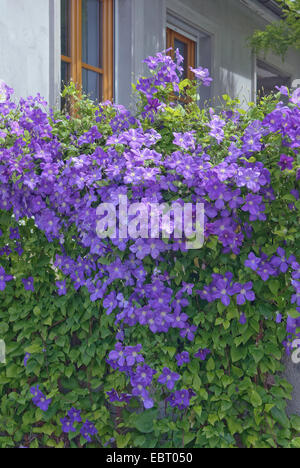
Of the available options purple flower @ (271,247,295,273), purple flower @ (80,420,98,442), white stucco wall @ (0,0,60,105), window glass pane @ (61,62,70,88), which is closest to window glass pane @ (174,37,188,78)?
window glass pane @ (61,62,70,88)

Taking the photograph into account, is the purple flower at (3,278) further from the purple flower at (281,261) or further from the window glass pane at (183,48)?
the window glass pane at (183,48)

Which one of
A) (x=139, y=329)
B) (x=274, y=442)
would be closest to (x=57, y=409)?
(x=139, y=329)

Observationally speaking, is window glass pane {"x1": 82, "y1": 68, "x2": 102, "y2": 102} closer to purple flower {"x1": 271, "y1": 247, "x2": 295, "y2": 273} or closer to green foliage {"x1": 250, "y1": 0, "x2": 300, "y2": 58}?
green foliage {"x1": 250, "y1": 0, "x2": 300, "y2": 58}

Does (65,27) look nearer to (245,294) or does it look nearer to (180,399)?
(245,294)

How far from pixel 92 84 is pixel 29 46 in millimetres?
1110

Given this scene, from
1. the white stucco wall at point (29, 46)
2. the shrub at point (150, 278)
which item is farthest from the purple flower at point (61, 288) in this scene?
the white stucco wall at point (29, 46)

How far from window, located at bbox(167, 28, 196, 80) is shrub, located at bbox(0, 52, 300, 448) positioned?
4.44 m

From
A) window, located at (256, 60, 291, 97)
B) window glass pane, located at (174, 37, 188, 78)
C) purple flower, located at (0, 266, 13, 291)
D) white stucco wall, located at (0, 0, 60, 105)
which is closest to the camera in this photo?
purple flower, located at (0, 266, 13, 291)

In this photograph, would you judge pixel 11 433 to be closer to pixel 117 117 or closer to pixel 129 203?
pixel 129 203

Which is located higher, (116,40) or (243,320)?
(116,40)

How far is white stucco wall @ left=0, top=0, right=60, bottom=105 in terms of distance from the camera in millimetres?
4207

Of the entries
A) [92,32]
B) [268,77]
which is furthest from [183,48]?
[268,77]

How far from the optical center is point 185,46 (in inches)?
286
